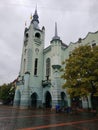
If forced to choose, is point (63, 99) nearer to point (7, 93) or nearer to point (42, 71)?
point (42, 71)

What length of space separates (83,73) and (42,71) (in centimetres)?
2050

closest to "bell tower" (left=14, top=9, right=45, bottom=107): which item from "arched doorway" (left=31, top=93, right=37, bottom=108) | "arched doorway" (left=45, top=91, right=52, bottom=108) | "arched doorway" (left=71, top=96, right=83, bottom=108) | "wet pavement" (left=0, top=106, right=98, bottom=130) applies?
"arched doorway" (left=31, top=93, right=37, bottom=108)

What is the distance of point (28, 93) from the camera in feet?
110

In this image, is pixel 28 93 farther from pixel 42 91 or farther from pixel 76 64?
pixel 76 64

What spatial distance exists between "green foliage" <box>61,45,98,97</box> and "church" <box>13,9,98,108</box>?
408 inches

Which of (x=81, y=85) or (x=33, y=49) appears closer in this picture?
(x=81, y=85)

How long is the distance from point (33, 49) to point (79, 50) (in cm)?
2034

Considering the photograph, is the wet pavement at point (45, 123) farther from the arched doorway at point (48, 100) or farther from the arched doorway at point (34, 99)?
the arched doorway at point (34, 99)

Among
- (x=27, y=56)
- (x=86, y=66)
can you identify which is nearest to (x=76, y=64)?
(x=86, y=66)

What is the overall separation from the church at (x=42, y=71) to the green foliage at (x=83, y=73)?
10368mm

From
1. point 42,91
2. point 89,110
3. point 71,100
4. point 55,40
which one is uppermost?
point 55,40

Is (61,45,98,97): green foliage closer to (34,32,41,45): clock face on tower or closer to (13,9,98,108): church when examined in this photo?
(13,9,98,108): church

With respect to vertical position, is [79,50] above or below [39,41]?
below

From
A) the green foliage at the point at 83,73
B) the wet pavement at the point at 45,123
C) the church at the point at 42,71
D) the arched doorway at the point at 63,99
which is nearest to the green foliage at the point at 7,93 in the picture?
the church at the point at 42,71
